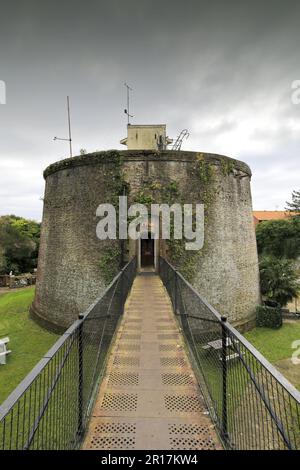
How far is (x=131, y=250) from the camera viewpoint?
12.0 meters

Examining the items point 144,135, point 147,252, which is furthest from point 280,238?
point 144,135

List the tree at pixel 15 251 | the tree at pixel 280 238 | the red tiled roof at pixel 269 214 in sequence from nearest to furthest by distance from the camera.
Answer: the tree at pixel 280 238 → the tree at pixel 15 251 → the red tiled roof at pixel 269 214

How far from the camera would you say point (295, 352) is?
36.1 ft

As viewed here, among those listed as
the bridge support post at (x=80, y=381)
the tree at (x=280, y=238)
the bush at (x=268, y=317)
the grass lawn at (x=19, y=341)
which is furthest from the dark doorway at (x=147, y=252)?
the bridge support post at (x=80, y=381)

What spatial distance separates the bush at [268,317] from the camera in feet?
44.9

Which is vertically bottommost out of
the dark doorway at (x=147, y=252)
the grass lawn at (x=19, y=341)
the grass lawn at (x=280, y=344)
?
the grass lawn at (x=280, y=344)

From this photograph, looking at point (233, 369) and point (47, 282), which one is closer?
point (233, 369)

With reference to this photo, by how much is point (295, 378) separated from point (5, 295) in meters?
20.2

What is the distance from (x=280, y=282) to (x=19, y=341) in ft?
42.6

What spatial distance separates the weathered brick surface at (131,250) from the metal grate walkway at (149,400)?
7126 millimetres

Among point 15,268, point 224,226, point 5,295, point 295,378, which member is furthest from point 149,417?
point 15,268

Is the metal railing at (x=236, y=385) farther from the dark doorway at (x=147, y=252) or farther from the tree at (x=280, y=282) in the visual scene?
the dark doorway at (x=147, y=252)

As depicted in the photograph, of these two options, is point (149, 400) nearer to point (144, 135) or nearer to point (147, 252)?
point (147, 252)

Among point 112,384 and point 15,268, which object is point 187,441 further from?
point 15,268
